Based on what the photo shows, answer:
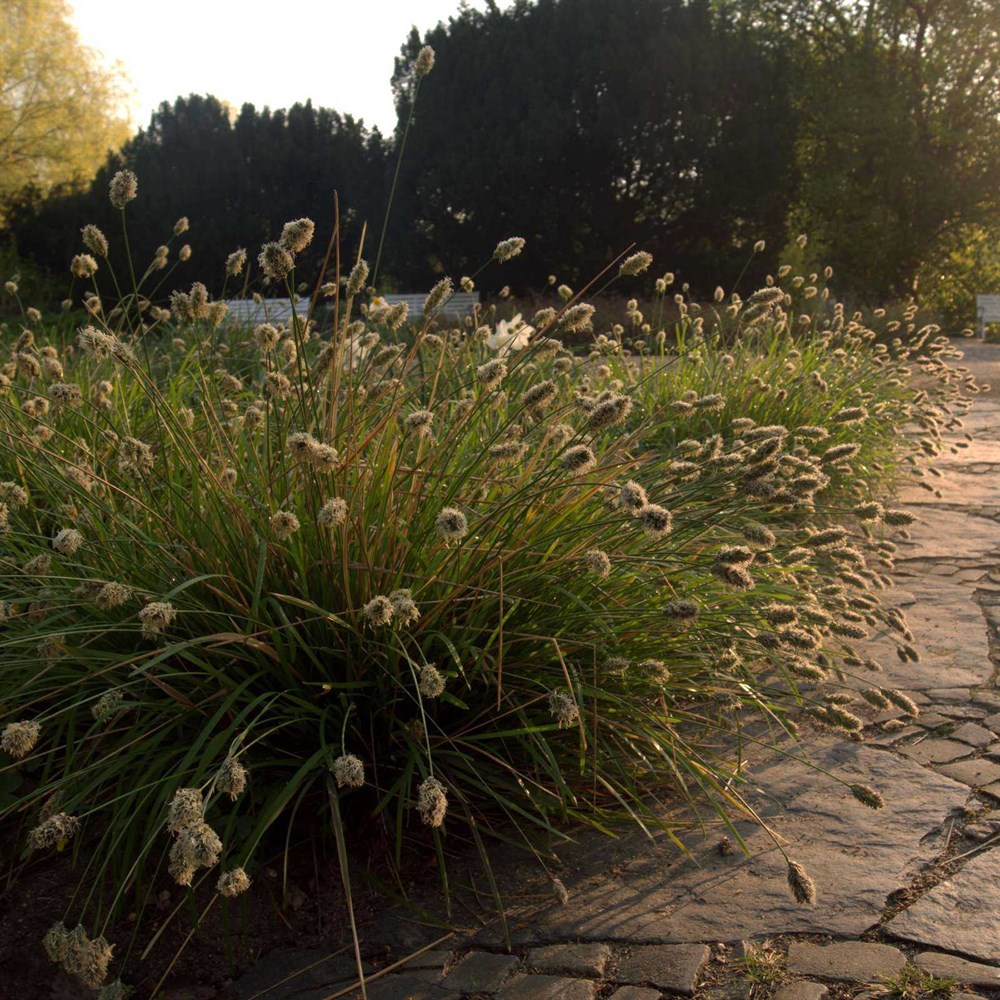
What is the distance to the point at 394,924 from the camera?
7.72 ft

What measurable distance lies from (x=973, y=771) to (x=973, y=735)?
0.26m

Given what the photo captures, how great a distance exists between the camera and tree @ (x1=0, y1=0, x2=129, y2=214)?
26.8 m

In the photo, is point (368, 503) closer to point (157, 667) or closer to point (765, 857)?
point (157, 667)

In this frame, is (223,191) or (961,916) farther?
(223,191)

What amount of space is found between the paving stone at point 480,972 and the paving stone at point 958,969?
813 mm

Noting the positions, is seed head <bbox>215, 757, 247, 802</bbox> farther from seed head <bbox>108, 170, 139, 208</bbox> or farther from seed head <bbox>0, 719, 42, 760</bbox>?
seed head <bbox>108, 170, 139, 208</bbox>

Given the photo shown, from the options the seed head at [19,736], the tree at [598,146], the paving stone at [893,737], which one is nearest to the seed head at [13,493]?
the seed head at [19,736]

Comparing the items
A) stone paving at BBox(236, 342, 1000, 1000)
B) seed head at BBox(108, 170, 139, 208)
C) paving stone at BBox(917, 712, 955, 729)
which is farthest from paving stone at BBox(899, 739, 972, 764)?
seed head at BBox(108, 170, 139, 208)

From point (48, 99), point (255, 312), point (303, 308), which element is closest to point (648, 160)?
point (303, 308)

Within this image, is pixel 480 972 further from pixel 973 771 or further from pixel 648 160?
pixel 648 160

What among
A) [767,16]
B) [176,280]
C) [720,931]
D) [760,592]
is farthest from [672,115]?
[720,931]

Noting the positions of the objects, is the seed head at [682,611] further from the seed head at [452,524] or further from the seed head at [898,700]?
the seed head at [898,700]

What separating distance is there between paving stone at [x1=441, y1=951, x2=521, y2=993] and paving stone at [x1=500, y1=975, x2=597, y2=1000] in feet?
0.10

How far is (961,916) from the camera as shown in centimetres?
230
